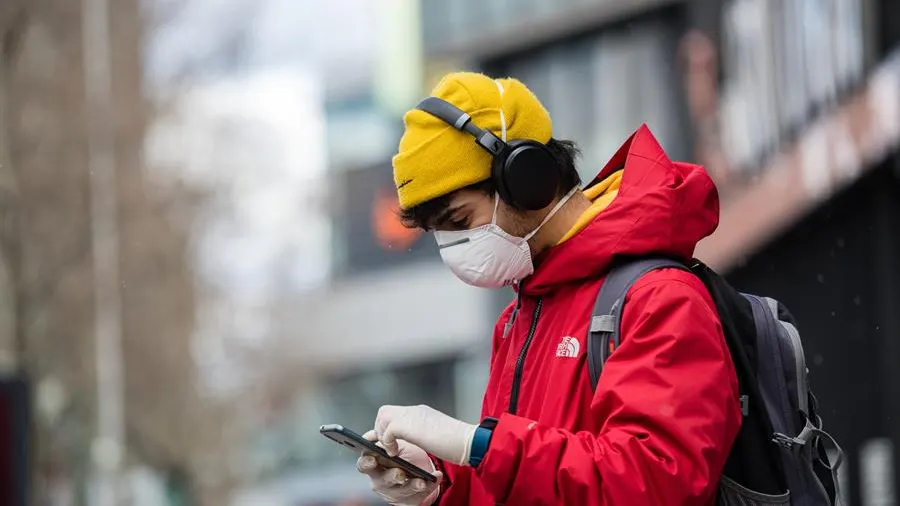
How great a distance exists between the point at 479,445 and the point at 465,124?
0.64m

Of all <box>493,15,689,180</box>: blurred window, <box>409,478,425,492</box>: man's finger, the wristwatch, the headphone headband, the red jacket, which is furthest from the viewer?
<box>493,15,689,180</box>: blurred window

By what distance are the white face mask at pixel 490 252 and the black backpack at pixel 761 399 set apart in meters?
0.24

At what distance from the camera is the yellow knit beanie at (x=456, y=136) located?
270 cm

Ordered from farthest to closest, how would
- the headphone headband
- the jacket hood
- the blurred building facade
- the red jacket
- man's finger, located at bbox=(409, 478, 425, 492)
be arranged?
the blurred building facade → man's finger, located at bbox=(409, 478, 425, 492) → the headphone headband → the jacket hood → the red jacket

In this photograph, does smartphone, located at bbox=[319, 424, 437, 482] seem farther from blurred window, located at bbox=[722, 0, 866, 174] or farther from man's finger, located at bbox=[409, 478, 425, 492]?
blurred window, located at bbox=[722, 0, 866, 174]

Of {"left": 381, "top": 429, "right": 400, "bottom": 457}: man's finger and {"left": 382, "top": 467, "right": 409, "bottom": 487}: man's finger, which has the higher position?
{"left": 381, "top": 429, "right": 400, "bottom": 457}: man's finger

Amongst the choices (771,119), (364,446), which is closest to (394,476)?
(364,446)

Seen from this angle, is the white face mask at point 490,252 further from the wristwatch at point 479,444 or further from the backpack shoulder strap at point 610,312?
the wristwatch at point 479,444

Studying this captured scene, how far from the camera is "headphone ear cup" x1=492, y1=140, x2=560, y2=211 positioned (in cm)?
265

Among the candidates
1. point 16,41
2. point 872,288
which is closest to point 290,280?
point 16,41

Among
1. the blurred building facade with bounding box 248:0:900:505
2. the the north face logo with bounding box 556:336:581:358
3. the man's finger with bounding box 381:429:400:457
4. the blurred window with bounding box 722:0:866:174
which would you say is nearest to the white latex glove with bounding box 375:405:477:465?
the man's finger with bounding box 381:429:400:457

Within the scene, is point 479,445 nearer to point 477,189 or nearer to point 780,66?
point 477,189

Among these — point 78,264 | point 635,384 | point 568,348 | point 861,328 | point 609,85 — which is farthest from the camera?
point 78,264

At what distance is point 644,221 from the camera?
8.41 ft
